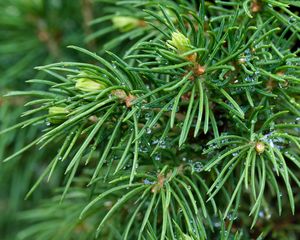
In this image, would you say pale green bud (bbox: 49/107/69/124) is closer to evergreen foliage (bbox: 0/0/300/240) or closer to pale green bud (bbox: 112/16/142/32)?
evergreen foliage (bbox: 0/0/300/240)

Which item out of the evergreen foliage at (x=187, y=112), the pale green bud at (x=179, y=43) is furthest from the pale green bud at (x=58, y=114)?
the pale green bud at (x=179, y=43)

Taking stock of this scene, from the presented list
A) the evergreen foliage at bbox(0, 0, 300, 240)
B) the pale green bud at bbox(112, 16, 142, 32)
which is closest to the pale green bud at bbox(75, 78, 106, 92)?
the evergreen foliage at bbox(0, 0, 300, 240)

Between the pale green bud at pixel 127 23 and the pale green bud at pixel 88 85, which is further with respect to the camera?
the pale green bud at pixel 127 23

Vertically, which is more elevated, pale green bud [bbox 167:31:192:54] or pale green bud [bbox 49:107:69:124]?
pale green bud [bbox 167:31:192:54]

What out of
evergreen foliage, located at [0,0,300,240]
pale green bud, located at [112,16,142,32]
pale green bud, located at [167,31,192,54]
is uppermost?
pale green bud, located at [112,16,142,32]

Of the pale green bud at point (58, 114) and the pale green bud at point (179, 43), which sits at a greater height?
the pale green bud at point (179, 43)

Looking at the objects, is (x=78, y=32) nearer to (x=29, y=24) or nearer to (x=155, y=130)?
(x=29, y=24)

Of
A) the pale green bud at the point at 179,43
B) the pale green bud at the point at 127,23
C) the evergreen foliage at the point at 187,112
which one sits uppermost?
the pale green bud at the point at 127,23

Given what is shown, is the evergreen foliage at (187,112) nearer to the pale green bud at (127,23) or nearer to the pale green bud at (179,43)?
the pale green bud at (179,43)
